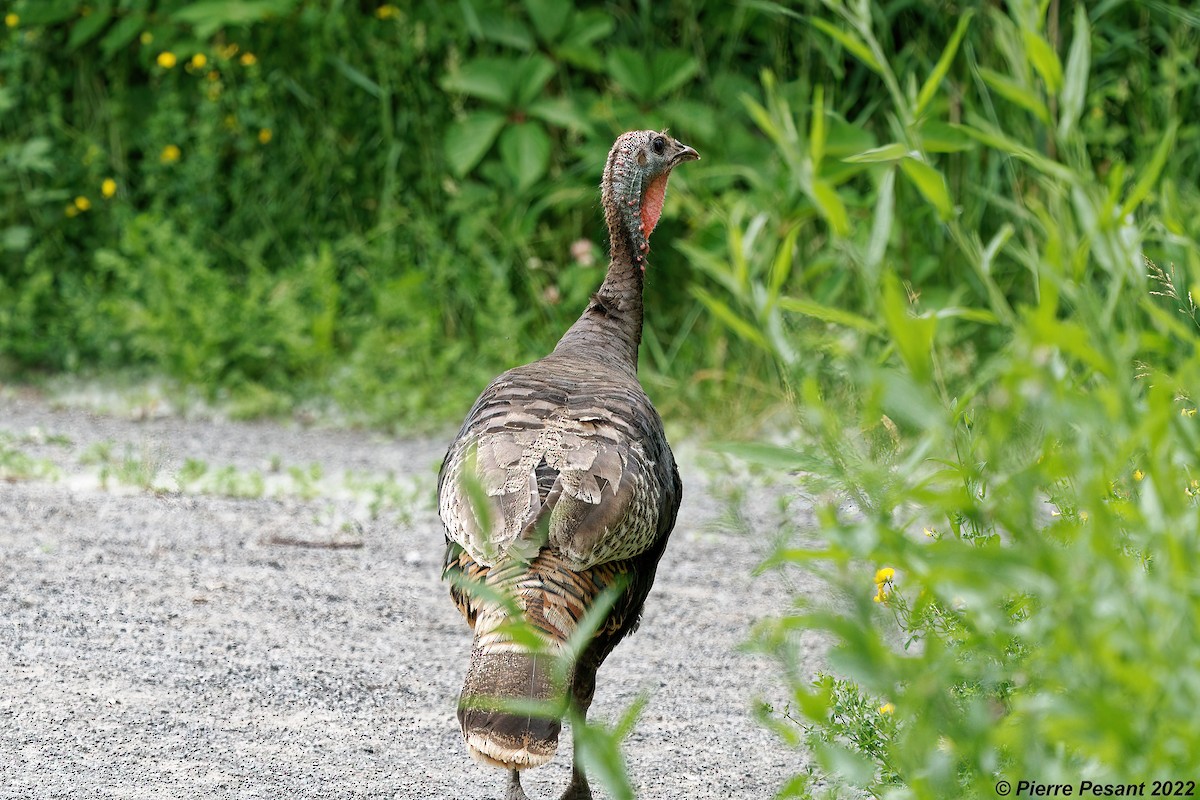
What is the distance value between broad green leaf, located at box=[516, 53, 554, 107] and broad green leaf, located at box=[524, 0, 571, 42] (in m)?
0.14

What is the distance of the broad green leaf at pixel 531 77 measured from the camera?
Answer: 21.2 ft

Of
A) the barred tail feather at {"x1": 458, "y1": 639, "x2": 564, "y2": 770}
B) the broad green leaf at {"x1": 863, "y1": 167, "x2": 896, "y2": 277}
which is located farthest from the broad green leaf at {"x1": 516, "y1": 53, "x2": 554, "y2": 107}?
the broad green leaf at {"x1": 863, "y1": 167, "x2": 896, "y2": 277}

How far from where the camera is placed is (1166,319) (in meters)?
1.66

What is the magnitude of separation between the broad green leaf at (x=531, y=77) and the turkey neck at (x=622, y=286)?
108 inches

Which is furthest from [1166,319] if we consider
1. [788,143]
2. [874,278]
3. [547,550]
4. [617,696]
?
[617,696]

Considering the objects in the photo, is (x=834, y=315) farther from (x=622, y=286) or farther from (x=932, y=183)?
(x=622, y=286)

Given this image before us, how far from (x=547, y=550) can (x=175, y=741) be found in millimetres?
961

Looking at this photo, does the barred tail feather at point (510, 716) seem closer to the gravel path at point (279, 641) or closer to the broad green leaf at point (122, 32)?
the gravel path at point (279, 641)

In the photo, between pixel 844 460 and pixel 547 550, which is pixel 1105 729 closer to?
pixel 844 460

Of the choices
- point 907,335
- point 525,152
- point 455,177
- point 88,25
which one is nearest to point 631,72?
point 525,152

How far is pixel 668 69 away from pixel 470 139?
0.92m

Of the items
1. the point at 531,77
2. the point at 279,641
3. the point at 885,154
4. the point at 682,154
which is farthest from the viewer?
the point at 531,77

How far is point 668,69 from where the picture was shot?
643 centimetres

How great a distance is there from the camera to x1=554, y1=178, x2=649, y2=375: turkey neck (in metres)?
3.77
